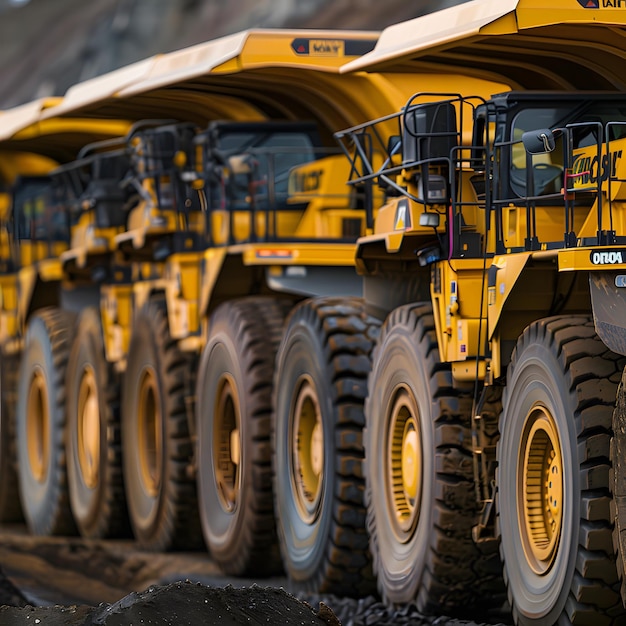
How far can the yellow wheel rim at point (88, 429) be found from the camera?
18.7 meters

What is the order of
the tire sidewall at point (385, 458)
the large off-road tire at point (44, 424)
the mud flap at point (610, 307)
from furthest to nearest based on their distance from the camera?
1. the large off-road tire at point (44, 424)
2. the tire sidewall at point (385, 458)
3. the mud flap at point (610, 307)

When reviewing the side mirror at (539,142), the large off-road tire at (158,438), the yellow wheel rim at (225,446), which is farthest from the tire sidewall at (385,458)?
the large off-road tire at (158,438)

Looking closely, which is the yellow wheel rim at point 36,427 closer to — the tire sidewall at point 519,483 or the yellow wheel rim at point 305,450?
the yellow wheel rim at point 305,450

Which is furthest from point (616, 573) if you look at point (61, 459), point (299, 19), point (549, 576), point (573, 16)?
point (299, 19)

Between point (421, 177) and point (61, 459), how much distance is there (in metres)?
9.63

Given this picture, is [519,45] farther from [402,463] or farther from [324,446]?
[324,446]

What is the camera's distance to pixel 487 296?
413 inches

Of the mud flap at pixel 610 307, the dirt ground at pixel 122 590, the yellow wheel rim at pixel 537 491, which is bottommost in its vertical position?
the dirt ground at pixel 122 590

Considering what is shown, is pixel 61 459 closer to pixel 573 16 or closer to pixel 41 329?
pixel 41 329

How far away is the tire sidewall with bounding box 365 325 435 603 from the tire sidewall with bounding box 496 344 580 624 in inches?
42.3

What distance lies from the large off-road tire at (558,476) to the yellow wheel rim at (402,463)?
4.80 ft

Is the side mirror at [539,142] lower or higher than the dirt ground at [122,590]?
higher

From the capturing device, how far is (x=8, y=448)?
21.7 meters

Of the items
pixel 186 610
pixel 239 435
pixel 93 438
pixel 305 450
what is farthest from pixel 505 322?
pixel 93 438
